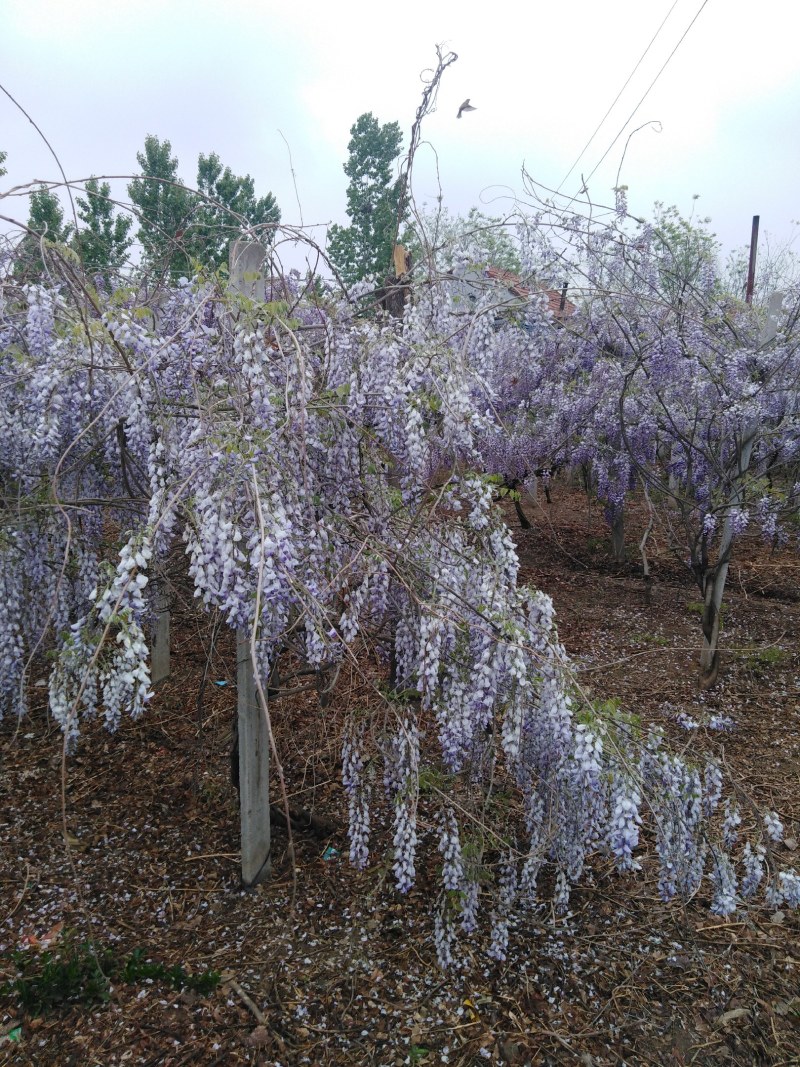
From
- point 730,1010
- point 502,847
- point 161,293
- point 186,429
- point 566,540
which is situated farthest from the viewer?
point 566,540

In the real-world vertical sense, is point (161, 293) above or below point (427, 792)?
above

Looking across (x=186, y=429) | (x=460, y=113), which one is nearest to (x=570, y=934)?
(x=186, y=429)

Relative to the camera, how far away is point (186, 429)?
2443 mm

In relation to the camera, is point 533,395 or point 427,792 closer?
point 427,792

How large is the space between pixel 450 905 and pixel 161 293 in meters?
3.02

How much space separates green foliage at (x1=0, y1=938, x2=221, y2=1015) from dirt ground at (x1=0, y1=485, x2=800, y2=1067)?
0.02 metres

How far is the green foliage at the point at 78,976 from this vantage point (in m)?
2.38

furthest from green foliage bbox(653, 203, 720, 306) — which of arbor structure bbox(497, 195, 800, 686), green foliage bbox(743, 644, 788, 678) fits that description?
green foliage bbox(743, 644, 788, 678)

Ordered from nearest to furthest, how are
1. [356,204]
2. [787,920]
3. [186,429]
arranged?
[186,429] < [787,920] < [356,204]

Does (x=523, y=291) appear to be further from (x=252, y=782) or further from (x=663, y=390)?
(x=252, y=782)

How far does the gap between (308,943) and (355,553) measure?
4.93ft

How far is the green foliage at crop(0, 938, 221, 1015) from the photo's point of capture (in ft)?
7.81

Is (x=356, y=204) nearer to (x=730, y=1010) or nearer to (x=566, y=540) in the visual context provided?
(x=566, y=540)

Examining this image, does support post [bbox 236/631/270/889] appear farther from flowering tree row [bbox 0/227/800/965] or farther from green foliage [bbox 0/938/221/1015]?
green foliage [bbox 0/938/221/1015]
